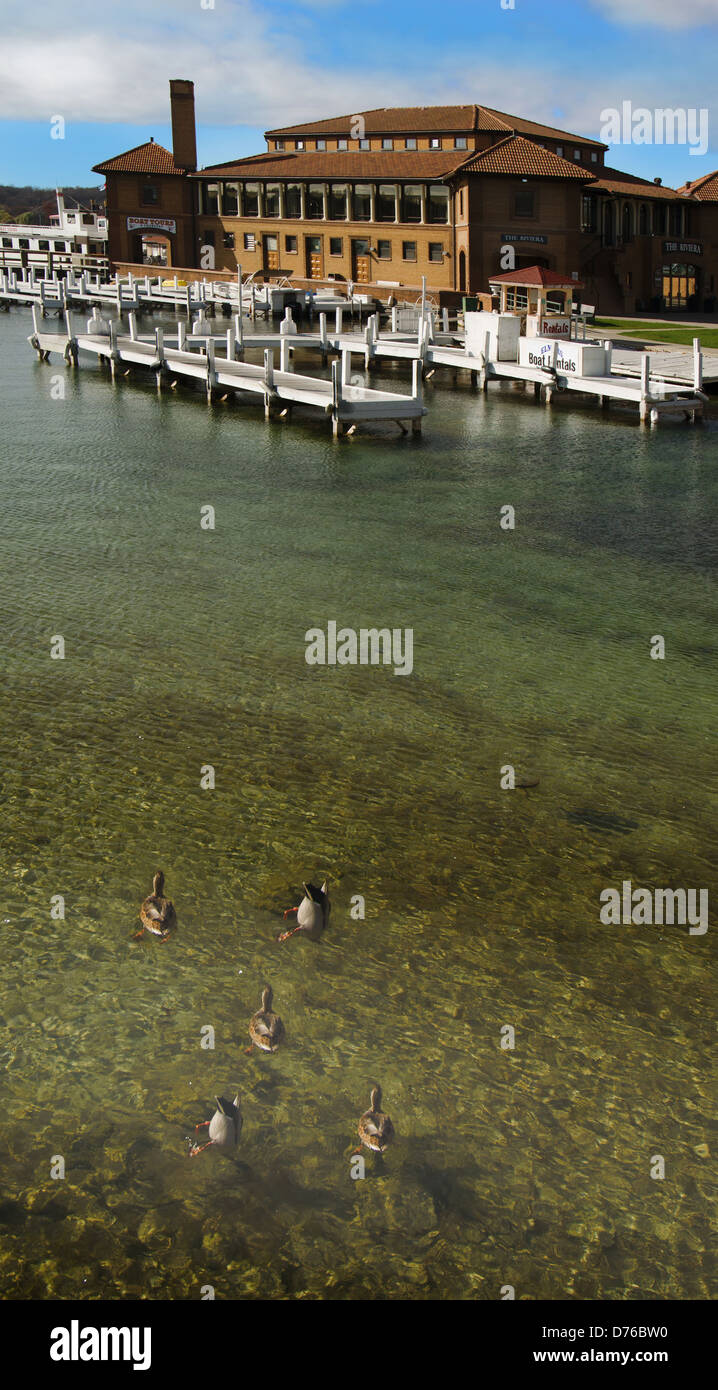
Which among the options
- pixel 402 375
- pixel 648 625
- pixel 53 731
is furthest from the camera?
pixel 402 375

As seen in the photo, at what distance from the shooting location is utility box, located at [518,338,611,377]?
120 ft

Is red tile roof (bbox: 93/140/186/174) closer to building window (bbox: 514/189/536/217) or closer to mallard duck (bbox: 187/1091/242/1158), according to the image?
building window (bbox: 514/189/536/217)

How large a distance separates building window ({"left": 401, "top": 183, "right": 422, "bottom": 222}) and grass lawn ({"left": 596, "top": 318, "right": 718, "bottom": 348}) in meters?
17.5

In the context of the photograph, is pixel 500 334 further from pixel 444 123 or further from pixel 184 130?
pixel 184 130

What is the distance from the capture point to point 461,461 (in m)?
28.8

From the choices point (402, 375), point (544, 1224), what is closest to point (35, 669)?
point (544, 1224)

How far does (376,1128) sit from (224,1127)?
0.90 m

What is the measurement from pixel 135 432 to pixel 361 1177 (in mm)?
28034

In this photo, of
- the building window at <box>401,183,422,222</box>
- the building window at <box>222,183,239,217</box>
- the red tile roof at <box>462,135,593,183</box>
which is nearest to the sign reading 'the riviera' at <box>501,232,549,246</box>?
the red tile roof at <box>462,135,593,183</box>

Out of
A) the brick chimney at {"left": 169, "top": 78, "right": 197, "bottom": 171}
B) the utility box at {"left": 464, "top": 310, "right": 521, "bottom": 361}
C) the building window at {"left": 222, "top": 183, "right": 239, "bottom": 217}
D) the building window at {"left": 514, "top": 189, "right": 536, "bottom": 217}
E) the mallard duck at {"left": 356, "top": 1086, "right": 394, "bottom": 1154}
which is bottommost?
the mallard duck at {"left": 356, "top": 1086, "right": 394, "bottom": 1154}

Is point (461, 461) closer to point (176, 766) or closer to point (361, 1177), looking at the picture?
point (176, 766)

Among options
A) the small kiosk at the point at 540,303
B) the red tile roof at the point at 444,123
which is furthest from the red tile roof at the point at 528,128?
the small kiosk at the point at 540,303

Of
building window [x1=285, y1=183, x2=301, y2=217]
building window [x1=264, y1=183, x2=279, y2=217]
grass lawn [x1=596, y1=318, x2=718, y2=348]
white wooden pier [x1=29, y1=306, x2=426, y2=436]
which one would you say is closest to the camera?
white wooden pier [x1=29, y1=306, x2=426, y2=436]

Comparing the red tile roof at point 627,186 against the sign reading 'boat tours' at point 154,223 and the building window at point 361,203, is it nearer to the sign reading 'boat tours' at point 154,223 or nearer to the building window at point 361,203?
the building window at point 361,203
